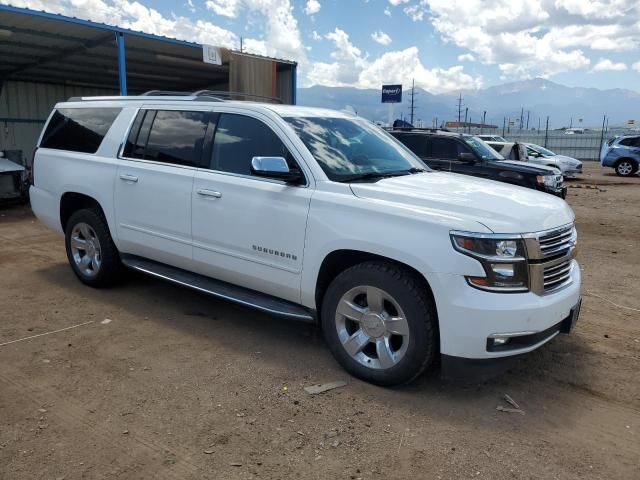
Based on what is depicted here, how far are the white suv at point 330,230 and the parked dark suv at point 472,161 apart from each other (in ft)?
17.9

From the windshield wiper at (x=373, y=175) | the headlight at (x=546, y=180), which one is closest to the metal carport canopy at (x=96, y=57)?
the headlight at (x=546, y=180)

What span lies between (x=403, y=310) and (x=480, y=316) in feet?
1.57

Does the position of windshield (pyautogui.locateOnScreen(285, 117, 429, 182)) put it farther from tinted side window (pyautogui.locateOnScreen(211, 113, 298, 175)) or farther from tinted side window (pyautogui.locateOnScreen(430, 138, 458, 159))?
tinted side window (pyautogui.locateOnScreen(430, 138, 458, 159))

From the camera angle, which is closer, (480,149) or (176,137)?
(176,137)

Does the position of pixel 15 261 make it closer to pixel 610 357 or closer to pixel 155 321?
pixel 155 321

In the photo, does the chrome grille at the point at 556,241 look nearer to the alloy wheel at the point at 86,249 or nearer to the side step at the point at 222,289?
the side step at the point at 222,289

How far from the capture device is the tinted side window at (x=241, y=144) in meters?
4.09

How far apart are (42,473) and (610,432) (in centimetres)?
316

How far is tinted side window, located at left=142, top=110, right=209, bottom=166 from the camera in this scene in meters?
4.53

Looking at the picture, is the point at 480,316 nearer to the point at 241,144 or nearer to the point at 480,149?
the point at 241,144

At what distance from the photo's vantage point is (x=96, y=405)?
10.9ft

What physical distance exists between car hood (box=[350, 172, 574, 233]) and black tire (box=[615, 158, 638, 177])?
22057 millimetres

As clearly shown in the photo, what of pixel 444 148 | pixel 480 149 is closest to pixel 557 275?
pixel 444 148

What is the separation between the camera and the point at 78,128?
18.5 feet
